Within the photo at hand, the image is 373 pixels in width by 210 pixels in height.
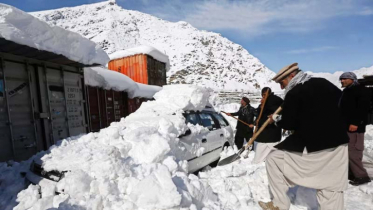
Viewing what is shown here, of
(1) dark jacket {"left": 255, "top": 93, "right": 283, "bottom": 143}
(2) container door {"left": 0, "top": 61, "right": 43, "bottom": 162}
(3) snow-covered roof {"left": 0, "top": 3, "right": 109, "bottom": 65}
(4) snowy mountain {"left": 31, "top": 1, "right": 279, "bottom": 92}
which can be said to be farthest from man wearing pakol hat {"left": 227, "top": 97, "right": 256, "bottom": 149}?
(4) snowy mountain {"left": 31, "top": 1, "right": 279, "bottom": 92}

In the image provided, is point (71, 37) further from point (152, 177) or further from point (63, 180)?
point (152, 177)

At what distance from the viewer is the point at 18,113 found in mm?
4723

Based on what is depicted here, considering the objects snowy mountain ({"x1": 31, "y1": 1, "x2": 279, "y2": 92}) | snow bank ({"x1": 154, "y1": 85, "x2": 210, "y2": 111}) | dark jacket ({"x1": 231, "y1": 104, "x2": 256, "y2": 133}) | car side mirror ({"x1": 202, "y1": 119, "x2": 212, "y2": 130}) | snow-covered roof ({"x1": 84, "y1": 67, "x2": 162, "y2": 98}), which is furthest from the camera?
snowy mountain ({"x1": 31, "y1": 1, "x2": 279, "y2": 92})

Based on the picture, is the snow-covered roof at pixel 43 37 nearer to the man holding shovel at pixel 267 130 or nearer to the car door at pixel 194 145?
the car door at pixel 194 145

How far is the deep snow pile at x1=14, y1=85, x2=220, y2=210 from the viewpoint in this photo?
7.77 ft

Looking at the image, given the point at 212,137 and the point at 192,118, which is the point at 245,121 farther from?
the point at 192,118

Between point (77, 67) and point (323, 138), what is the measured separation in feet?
22.0

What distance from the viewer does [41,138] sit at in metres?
5.26

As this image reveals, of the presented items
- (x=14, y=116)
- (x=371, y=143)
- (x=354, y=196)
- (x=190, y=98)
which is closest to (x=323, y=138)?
(x=354, y=196)

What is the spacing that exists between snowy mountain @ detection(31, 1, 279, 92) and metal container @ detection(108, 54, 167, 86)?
27.7 meters

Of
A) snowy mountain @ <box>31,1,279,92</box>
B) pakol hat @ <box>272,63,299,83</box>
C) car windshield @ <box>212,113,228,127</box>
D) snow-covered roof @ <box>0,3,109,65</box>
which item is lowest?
car windshield @ <box>212,113,228,127</box>

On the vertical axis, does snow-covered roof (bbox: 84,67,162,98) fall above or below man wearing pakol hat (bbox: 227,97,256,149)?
above

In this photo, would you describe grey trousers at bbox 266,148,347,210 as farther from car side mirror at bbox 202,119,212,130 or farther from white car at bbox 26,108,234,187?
car side mirror at bbox 202,119,212,130

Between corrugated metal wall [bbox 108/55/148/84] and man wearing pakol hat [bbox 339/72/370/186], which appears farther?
corrugated metal wall [bbox 108/55/148/84]
